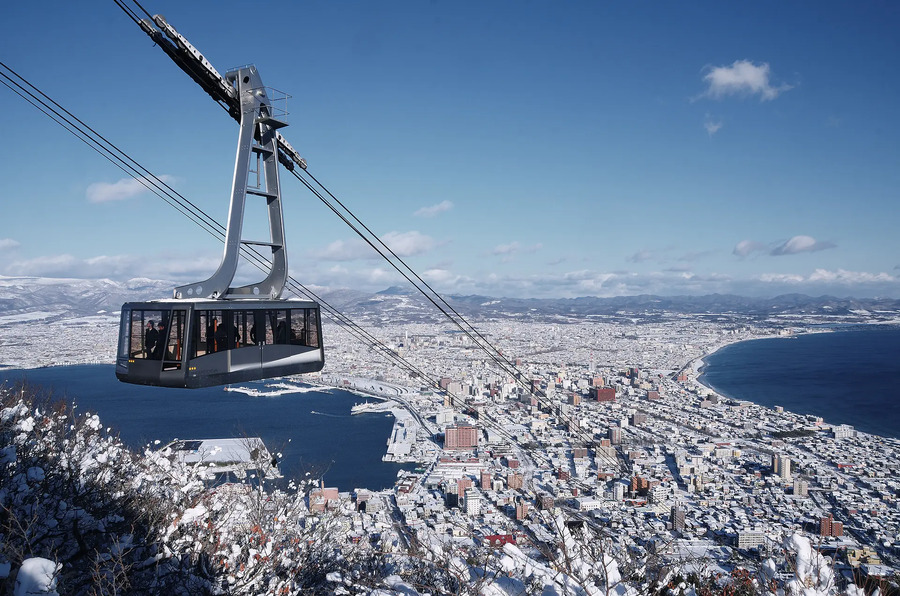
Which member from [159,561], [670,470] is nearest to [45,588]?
[159,561]

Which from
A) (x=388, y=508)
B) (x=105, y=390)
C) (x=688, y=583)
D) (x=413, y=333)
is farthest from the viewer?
(x=413, y=333)

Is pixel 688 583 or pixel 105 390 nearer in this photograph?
pixel 688 583

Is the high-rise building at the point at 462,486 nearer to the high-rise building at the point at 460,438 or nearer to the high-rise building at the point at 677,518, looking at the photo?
the high-rise building at the point at 677,518

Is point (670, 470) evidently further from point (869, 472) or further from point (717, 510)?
point (869, 472)

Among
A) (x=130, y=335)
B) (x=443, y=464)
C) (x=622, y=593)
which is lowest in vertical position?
(x=443, y=464)

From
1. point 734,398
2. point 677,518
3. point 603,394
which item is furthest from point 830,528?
point 734,398

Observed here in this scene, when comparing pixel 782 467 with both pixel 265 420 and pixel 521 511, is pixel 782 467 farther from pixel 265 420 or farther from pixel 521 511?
pixel 265 420
